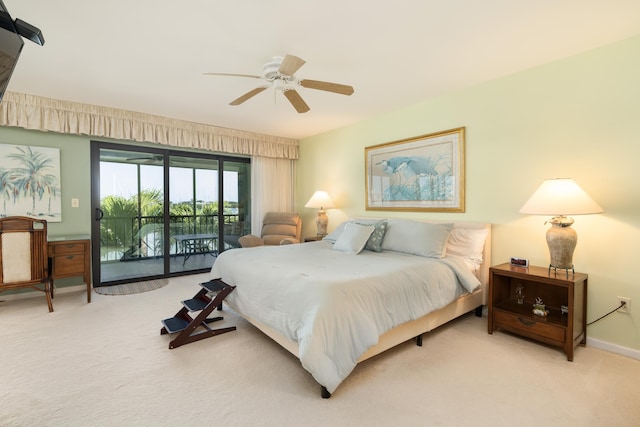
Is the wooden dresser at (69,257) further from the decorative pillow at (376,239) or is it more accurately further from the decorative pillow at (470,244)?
the decorative pillow at (470,244)

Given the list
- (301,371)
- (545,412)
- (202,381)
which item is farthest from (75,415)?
(545,412)

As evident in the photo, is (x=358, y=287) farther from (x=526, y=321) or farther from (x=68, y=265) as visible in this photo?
(x=68, y=265)

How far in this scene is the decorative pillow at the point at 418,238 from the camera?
3.02 metres

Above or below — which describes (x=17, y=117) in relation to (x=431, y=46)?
below

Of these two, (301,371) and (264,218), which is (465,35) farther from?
(264,218)

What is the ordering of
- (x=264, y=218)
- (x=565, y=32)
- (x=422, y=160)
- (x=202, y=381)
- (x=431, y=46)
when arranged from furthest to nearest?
1. (x=264, y=218)
2. (x=422, y=160)
3. (x=431, y=46)
4. (x=565, y=32)
5. (x=202, y=381)

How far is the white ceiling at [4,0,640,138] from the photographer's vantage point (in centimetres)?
198

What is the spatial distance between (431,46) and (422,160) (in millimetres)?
1501

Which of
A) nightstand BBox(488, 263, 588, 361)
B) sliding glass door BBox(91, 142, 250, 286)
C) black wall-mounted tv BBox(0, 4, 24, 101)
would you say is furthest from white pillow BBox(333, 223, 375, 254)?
black wall-mounted tv BBox(0, 4, 24, 101)

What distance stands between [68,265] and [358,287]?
11.4 ft

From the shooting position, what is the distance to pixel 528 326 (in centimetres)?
252

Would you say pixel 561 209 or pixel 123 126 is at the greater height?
pixel 123 126

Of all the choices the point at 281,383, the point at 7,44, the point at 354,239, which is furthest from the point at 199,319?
the point at 7,44

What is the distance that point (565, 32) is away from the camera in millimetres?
2252
